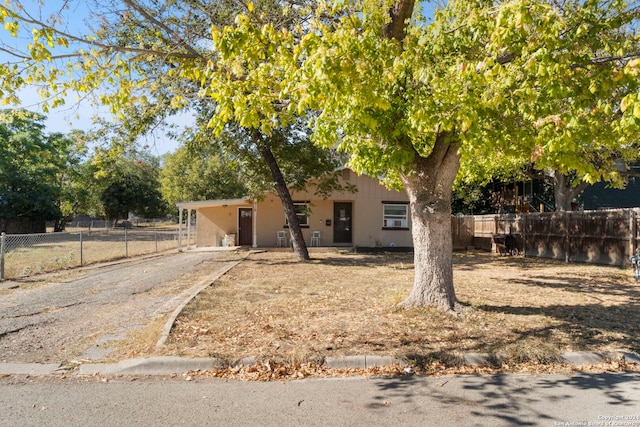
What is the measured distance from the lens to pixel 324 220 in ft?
75.4

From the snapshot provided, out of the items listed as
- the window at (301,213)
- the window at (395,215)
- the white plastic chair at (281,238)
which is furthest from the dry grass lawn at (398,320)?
the window at (395,215)

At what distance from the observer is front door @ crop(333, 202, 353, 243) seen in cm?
2324

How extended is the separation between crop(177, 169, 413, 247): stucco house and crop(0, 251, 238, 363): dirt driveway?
934 centimetres

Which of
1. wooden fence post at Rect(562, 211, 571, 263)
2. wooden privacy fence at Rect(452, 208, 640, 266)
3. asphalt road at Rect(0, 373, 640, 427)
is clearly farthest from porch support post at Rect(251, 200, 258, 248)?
asphalt road at Rect(0, 373, 640, 427)

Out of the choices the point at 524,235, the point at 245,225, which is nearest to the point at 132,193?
the point at 245,225

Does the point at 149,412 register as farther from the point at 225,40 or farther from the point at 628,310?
the point at 628,310

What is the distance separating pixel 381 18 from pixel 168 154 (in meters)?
44.7

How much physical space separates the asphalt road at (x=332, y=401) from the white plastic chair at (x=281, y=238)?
Result: 17826 mm

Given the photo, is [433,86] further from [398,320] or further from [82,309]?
[82,309]

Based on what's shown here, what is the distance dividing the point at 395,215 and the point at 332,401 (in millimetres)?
19231

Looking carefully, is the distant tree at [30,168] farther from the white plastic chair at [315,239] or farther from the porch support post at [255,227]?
the white plastic chair at [315,239]

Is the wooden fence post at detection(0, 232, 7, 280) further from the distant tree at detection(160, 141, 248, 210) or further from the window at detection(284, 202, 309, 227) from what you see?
the distant tree at detection(160, 141, 248, 210)

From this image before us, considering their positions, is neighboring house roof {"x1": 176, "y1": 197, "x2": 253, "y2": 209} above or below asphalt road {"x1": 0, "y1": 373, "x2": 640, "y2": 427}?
above

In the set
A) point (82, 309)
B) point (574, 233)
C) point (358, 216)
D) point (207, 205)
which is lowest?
point (82, 309)
